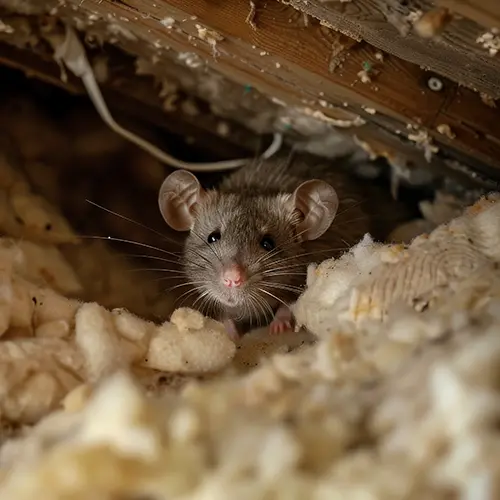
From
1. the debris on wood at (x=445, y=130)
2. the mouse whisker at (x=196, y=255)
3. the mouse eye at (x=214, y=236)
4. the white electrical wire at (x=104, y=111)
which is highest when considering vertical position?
the white electrical wire at (x=104, y=111)

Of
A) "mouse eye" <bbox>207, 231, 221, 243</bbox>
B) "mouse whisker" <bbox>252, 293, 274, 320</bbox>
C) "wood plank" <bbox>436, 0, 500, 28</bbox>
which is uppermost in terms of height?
"mouse eye" <bbox>207, 231, 221, 243</bbox>

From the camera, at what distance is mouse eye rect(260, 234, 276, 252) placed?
2.01 metres

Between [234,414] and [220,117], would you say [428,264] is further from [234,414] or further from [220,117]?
[220,117]

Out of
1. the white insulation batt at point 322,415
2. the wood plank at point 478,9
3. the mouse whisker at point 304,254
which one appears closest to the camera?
the white insulation batt at point 322,415

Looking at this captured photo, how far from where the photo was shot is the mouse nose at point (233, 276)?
6.13 feet

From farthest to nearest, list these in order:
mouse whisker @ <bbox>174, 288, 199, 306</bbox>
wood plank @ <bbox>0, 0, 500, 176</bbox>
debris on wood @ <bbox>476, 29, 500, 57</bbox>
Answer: mouse whisker @ <bbox>174, 288, 199, 306</bbox> → wood plank @ <bbox>0, 0, 500, 176</bbox> → debris on wood @ <bbox>476, 29, 500, 57</bbox>

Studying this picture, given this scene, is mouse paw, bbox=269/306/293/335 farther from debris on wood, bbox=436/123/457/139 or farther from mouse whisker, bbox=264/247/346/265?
debris on wood, bbox=436/123/457/139

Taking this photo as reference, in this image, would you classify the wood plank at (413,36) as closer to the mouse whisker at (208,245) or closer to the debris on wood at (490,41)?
the debris on wood at (490,41)

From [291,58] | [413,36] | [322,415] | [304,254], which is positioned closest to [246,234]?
[304,254]

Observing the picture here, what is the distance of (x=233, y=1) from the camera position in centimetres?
149

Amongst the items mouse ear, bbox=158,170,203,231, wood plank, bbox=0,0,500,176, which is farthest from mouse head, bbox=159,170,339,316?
wood plank, bbox=0,0,500,176

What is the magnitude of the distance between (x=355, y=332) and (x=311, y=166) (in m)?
1.34

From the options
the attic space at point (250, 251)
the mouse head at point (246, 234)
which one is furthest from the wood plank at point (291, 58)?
the mouse head at point (246, 234)

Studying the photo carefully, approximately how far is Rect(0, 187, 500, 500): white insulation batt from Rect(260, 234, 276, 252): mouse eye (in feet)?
2.49
